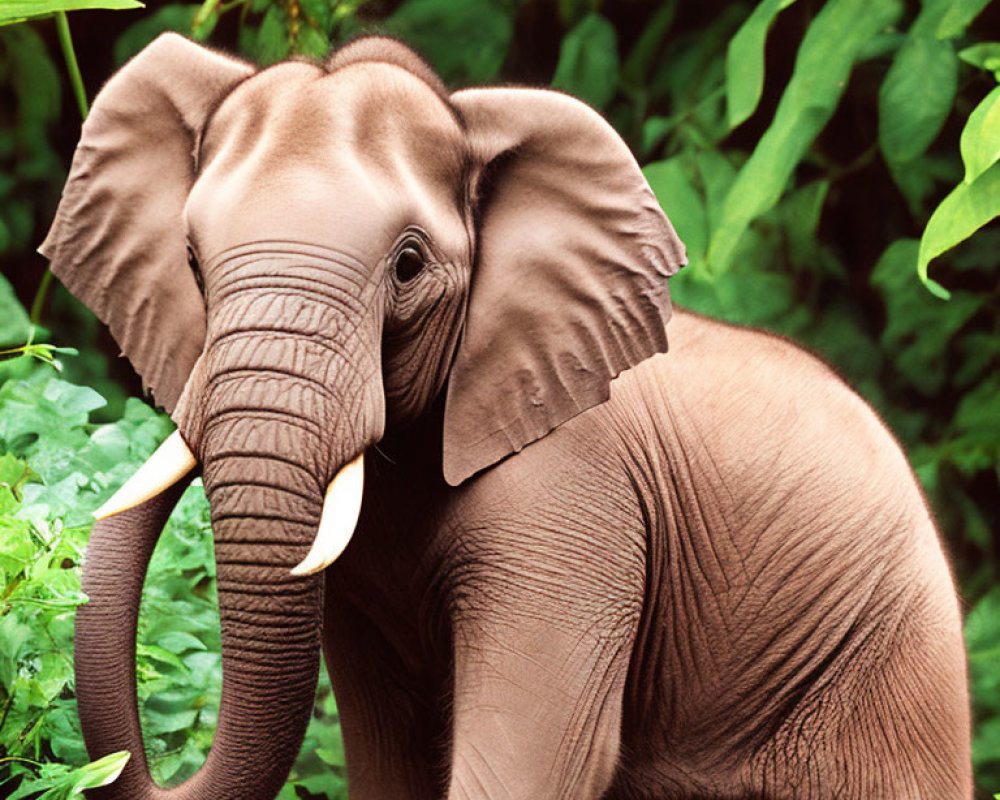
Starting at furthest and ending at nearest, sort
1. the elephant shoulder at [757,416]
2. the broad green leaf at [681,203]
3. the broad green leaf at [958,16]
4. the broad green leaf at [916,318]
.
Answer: the broad green leaf at [916,318]
the broad green leaf at [681,203]
the broad green leaf at [958,16]
the elephant shoulder at [757,416]

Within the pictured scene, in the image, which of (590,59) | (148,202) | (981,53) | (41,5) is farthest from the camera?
(590,59)

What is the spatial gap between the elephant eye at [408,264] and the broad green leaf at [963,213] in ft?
4.85

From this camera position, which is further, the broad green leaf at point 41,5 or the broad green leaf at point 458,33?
the broad green leaf at point 458,33

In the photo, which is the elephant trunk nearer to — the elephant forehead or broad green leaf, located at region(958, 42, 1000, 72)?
the elephant forehead

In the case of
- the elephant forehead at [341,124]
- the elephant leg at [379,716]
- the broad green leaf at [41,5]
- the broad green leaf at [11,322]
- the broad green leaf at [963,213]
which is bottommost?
the elephant leg at [379,716]

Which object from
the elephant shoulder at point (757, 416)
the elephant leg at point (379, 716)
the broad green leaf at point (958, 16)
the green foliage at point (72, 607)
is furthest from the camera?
the broad green leaf at point (958, 16)

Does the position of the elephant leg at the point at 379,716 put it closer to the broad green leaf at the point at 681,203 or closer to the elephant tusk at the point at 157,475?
the elephant tusk at the point at 157,475

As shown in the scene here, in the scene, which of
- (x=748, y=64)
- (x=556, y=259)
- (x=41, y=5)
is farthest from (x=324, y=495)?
(x=748, y=64)

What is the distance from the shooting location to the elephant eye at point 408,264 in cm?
232

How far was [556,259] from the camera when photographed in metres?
2.50

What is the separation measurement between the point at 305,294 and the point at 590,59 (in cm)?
261

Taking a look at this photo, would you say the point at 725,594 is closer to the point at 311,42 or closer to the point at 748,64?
the point at 748,64

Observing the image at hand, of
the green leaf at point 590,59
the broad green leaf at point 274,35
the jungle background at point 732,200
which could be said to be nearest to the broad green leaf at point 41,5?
the jungle background at point 732,200

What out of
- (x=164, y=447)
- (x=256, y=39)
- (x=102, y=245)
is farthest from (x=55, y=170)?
(x=164, y=447)
